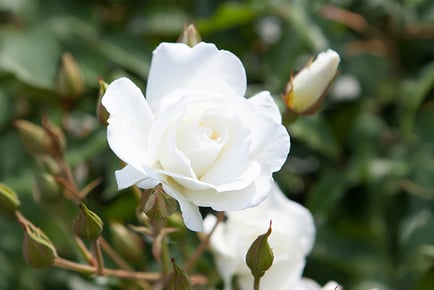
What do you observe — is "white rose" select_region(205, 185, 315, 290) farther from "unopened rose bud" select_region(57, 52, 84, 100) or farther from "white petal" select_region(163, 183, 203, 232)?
"unopened rose bud" select_region(57, 52, 84, 100)

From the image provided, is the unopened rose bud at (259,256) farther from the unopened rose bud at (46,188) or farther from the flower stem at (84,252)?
the unopened rose bud at (46,188)

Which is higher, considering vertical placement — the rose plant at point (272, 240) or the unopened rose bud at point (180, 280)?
the unopened rose bud at point (180, 280)

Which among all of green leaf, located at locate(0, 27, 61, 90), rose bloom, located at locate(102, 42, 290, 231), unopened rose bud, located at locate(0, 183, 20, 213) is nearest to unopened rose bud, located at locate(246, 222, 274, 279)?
rose bloom, located at locate(102, 42, 290, 231)

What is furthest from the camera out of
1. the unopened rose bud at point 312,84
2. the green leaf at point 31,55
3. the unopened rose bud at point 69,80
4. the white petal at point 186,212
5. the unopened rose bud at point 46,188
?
the green leaf at point 31,55

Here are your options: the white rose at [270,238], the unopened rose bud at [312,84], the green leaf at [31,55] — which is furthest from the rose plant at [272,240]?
the green leaf at [31,55]

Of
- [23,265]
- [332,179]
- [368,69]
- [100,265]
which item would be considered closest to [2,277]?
[23,265]

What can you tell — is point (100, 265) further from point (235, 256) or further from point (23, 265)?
point (23, 265)
